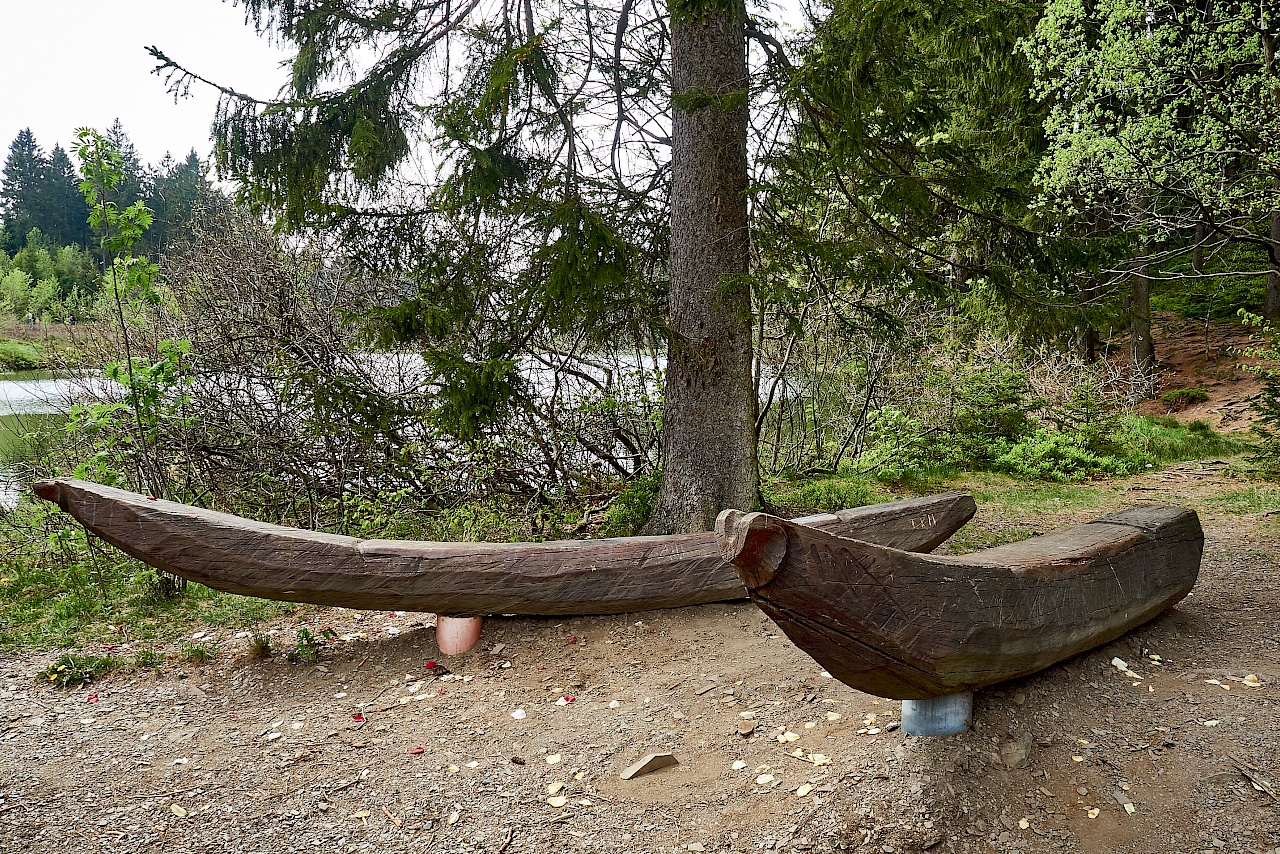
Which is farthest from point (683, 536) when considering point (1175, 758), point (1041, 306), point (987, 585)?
point (1041, 306)

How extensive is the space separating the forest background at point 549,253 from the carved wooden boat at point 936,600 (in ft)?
6.91

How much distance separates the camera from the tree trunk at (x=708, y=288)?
488 centimetres

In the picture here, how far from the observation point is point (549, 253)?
15.1ft

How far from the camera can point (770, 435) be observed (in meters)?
9.45

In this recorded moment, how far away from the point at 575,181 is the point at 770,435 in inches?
195

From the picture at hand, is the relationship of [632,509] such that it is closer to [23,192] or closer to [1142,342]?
[1142,342]

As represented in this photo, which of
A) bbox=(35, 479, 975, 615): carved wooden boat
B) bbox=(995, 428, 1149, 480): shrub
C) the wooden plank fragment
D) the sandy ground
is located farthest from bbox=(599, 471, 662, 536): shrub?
the sandy ground

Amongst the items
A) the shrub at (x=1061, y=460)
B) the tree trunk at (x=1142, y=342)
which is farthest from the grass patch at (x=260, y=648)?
the tree trunk at (x=1142, y=342)

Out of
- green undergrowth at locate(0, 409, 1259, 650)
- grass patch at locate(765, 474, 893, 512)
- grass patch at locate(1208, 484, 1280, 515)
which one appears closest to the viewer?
green undergrowth at locate(0, 409, 1259, 650)

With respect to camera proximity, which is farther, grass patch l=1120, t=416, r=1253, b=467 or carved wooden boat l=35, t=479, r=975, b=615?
grass patch l=1120, t=416, r=1253, b=467

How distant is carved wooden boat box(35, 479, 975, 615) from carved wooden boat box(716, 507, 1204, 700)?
1.38m

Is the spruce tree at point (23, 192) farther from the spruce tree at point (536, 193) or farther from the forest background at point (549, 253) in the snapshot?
the spruce tree at point (536, 193)

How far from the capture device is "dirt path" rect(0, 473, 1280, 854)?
2.49 m

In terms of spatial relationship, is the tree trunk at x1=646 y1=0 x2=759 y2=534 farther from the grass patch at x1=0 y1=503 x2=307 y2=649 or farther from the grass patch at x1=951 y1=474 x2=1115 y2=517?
the grass patch at x1=951 y1=474 x2=1115 y2=517
